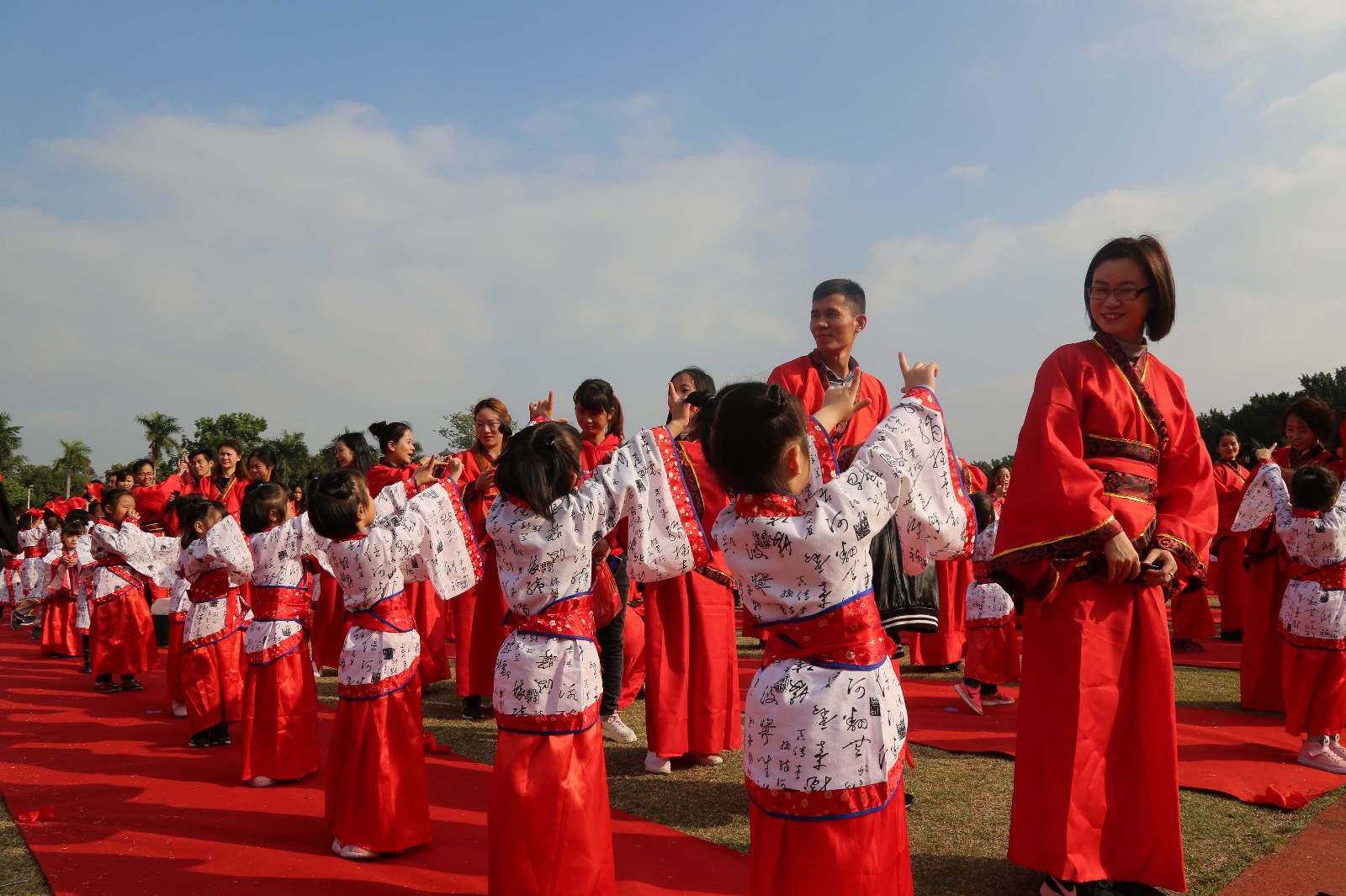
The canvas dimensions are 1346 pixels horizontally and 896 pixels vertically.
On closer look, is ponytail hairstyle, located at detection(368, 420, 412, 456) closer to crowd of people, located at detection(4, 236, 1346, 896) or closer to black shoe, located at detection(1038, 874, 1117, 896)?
crowd of people, located at detection(4, 236, 1346, 896)

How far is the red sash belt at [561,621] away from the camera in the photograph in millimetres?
3068

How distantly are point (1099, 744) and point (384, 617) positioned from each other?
274cm

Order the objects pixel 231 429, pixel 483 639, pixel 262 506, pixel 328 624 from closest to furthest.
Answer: pixel 262 506, pixel 483 639, pixel 328 624, pixel 231 429

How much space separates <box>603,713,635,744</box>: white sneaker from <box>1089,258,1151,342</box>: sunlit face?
3.60m

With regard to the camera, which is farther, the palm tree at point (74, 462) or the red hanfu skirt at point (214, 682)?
the palm tree at point (74, 462)

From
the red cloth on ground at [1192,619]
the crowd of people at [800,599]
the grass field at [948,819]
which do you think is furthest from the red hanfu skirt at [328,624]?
the red cloth on ground at [1192,619]

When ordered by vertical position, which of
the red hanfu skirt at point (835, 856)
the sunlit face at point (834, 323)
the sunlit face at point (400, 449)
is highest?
the sunlit face at point (834, 323)

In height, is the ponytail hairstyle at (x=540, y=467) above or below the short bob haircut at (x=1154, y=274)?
below

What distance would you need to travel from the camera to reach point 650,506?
3201 mm

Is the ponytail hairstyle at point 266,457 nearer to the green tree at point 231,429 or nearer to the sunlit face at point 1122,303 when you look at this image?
the sunlit face at point 1122,303

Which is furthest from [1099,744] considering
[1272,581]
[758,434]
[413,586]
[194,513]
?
[194,513]

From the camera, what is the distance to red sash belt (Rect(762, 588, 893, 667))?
2.12 m

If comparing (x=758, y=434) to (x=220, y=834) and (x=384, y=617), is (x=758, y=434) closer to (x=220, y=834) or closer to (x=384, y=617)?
(x=384, y=617)

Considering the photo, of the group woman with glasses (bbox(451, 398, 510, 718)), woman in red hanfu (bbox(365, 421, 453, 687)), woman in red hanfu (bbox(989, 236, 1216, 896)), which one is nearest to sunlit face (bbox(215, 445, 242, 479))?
woman in red hanfu (bbox(365, 421, 453, 687))
